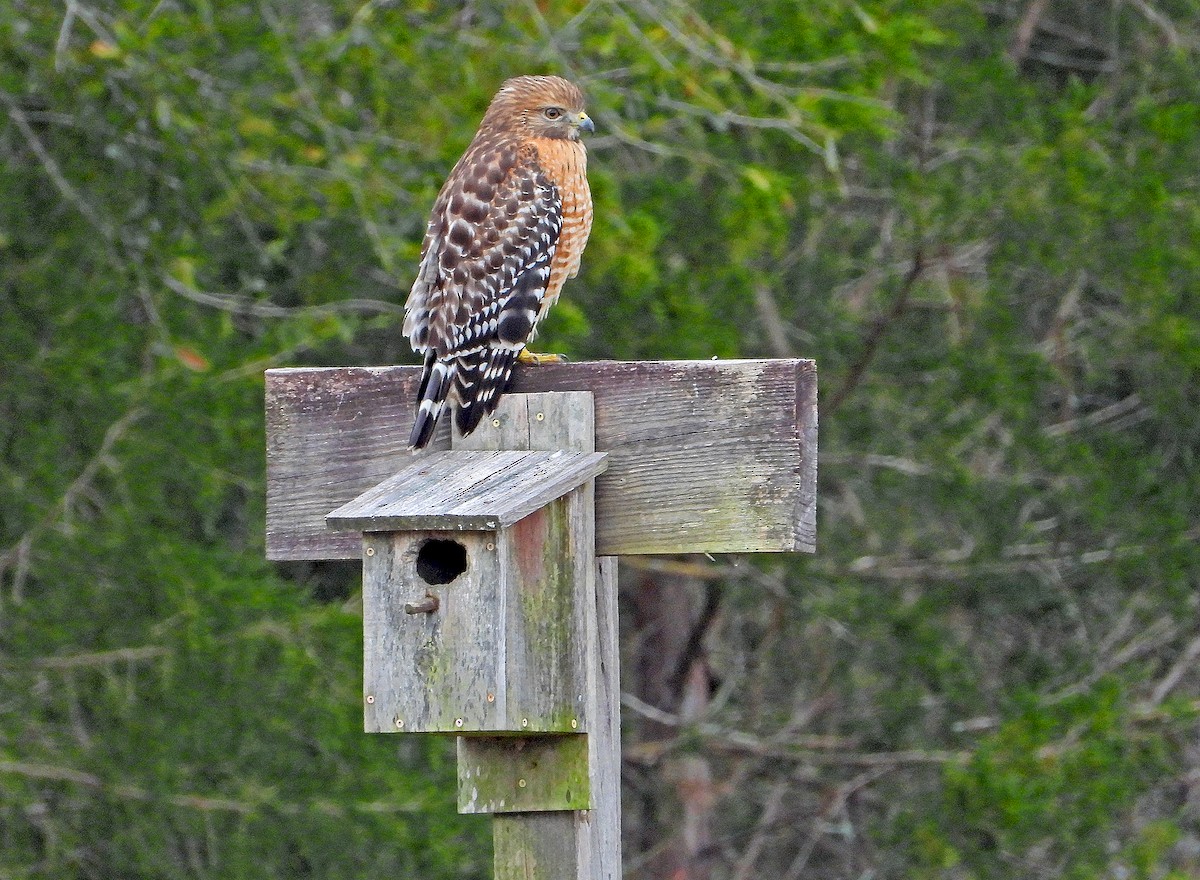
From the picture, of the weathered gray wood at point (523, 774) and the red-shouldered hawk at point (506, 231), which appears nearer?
the weathered gray wood at point (523, 774)

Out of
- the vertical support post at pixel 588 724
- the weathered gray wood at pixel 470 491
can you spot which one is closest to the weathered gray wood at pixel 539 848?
the vertical support post at pixel 588 724

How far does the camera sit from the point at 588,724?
2684mm

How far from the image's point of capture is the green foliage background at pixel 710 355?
256 inches

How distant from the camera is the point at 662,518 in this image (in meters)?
2.79

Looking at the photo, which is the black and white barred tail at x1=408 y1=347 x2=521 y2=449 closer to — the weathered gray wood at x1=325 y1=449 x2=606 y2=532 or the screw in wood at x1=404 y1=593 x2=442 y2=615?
the weathered gray wood at x1=325 y1=449 x2=606 y2=532

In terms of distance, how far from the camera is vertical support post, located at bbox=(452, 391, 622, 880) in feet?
8.82

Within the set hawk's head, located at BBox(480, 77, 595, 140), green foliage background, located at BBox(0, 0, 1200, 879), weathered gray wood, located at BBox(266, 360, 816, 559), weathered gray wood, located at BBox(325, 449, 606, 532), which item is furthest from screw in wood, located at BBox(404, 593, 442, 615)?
green foliage background, located at BBox(0, 0, 1200, 879)

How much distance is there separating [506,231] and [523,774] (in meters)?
1.70

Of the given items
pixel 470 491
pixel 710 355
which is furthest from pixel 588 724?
pixel 710 355

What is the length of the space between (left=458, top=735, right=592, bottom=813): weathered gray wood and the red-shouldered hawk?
668 mm

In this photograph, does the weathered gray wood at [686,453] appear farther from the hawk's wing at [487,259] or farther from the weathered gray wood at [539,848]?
the weathered gray wood at [539,848]

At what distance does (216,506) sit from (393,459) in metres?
4.07

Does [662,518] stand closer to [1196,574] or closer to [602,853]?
[602,853]

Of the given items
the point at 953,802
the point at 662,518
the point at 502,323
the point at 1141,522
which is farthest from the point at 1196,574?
the point at 662,518
